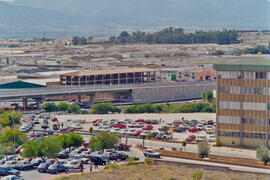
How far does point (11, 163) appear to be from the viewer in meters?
13.0

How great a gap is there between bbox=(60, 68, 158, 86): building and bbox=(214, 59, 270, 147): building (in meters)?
Answer: 15.9

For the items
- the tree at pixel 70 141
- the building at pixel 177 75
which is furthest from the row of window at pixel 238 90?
the building at pixel 177 75

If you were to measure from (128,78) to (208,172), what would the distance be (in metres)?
21.6

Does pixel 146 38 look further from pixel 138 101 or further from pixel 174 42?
pixel 138 101

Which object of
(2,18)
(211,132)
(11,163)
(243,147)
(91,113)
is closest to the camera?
(11,163)

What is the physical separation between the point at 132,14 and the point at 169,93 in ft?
486

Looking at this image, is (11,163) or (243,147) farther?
(243,147)

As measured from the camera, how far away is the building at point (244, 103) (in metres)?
15.3

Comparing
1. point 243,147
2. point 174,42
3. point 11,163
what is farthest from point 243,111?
point 174,42

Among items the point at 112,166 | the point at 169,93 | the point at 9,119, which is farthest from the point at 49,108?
the point at 112,166

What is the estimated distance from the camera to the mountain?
142 metres

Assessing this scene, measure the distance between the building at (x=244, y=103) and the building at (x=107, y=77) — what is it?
15916 mm

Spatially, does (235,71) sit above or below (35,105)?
above

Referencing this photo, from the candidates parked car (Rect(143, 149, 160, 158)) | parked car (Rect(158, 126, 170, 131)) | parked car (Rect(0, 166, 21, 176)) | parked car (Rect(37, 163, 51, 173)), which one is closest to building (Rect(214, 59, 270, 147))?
parked car (Rect(143, 149, 160, 158))
